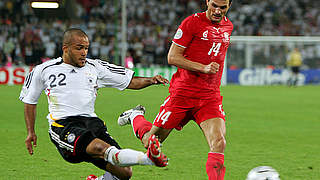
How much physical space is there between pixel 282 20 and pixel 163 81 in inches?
1242

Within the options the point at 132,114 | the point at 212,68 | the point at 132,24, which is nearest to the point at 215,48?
the point at 212,68

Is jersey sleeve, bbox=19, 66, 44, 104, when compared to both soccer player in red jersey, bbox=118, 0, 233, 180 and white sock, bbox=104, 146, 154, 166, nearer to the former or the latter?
white sock, bbox=104, 146, 154, 166

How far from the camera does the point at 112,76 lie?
560 cm

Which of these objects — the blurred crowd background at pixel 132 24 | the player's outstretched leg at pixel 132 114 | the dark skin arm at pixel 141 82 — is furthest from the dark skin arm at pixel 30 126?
the blurred crowd background at pixel 132 24

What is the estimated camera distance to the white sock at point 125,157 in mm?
4407

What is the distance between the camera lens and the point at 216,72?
5543 mm

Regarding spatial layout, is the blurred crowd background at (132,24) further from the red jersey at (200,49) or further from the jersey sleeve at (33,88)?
the jersey sleeve at (33,88)

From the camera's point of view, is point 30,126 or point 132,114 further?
point 132,114

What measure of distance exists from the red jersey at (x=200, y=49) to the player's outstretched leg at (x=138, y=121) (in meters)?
0.80

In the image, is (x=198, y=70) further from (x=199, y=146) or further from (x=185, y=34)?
(x=199, y=146)

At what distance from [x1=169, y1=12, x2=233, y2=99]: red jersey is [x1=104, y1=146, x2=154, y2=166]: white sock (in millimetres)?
1388

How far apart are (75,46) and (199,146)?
424 cm

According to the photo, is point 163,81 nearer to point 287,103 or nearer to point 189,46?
point 189,46

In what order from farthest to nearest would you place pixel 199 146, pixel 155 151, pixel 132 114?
pixel 199 146, pixel 132 114, pixel 155 151
